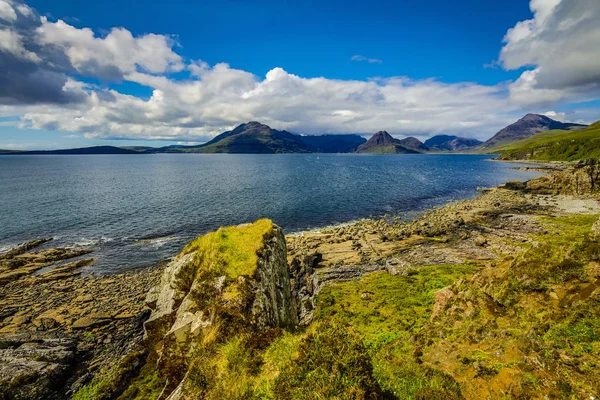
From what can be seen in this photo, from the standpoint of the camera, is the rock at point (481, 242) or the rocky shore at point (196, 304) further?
the rock at point (481, 242)

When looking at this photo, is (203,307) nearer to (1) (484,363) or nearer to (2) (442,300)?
(1) (484,363)

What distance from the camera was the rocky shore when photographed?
13156mm

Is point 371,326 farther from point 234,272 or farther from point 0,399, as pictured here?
point 0,399

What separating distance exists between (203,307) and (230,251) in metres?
4.63

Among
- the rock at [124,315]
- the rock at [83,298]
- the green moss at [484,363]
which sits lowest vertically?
the rock at [83,298]

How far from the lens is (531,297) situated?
51.7 feet

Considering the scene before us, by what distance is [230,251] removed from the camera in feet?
63.7

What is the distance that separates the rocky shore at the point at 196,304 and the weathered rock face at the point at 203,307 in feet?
0.24

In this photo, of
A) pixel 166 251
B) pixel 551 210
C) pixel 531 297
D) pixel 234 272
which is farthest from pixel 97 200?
pixel 551 210

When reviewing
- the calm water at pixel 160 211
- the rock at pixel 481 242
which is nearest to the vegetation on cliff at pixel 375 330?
the rock at pixel 481 242

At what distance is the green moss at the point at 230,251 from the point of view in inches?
706

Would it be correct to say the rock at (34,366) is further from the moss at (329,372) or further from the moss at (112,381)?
the moss at (329,372)

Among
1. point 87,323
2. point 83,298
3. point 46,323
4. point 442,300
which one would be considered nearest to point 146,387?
point 87,323

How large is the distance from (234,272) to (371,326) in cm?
1158
